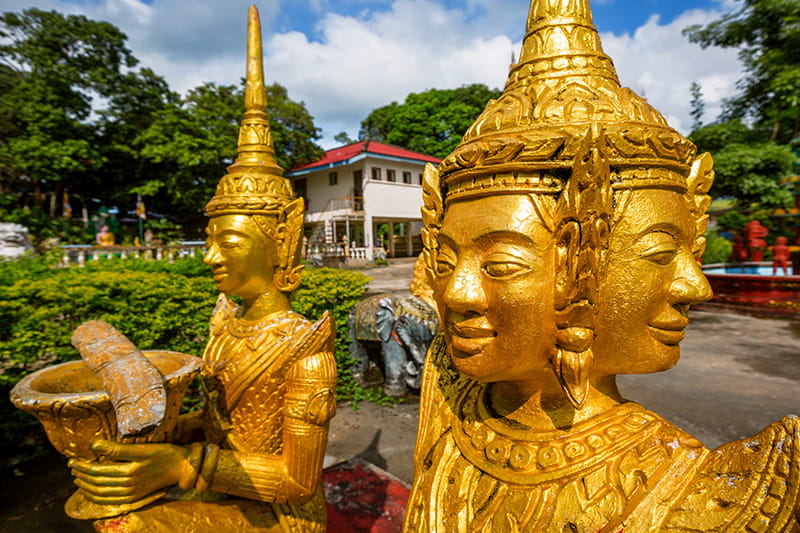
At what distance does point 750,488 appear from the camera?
0.85 m

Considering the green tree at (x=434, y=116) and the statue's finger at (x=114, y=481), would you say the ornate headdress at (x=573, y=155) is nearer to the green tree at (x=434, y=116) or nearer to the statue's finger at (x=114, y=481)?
the statue's finger at (x=114, y=481)

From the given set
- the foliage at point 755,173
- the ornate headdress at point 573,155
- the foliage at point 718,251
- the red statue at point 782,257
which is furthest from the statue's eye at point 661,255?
the foliage at point 718,251

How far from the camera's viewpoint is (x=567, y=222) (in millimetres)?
954

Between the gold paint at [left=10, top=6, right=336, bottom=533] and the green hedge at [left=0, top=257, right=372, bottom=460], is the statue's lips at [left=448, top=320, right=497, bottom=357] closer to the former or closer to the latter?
the gold paint at [left=10, top=6, right=336, bottom=533]

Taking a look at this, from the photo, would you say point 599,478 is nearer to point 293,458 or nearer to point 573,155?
point 573,155

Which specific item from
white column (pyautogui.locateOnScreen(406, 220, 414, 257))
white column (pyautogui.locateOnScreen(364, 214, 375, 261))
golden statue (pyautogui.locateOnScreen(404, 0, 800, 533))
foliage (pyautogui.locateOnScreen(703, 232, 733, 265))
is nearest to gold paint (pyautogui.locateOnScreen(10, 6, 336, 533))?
golden statue (pyautogui.locateOnScreen(404, 0, 800, 533))

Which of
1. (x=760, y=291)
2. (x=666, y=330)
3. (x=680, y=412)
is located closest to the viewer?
(x=666, y=330)

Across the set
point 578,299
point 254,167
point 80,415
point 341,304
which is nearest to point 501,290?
point 578,299

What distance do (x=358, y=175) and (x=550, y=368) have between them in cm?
2184

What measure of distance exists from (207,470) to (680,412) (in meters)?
5.52

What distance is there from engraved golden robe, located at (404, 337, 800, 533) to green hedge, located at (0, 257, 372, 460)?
3349mm

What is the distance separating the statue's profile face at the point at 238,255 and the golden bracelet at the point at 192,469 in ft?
2.59

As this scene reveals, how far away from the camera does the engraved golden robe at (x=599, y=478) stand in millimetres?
836

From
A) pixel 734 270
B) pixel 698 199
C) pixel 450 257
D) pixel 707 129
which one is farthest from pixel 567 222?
pixel 707 129
